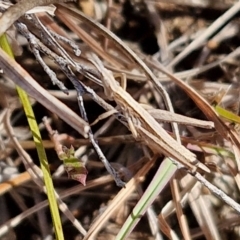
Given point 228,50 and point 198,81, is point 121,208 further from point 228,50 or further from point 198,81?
point 228,50

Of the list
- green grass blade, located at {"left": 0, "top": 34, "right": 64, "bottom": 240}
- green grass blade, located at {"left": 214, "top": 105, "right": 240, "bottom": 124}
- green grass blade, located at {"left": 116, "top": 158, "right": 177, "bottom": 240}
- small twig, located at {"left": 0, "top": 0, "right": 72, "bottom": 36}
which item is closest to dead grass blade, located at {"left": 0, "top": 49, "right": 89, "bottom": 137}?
small twig, located at {"left": 0, "top": 0, "right": 72, "bottom": 36}

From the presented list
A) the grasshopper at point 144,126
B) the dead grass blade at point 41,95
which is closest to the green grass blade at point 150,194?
the grasshopper at point 144,126

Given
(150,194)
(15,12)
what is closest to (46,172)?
(150,194)

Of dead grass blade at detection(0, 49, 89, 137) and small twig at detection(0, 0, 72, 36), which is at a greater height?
small twig at detection(0, 0, 72, 36)

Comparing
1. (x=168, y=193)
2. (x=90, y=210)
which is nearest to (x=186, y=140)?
(x=168, y=193)

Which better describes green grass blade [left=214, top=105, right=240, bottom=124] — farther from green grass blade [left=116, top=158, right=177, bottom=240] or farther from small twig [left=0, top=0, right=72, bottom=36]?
small twig [left=0, top=0, right=72, bottom=36]

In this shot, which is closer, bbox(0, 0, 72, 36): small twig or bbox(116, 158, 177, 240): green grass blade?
bbox(0, 0, 72, 36): small twig

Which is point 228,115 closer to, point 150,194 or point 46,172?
point 150,194

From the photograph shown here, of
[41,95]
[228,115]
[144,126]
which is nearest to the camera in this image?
[41,95]

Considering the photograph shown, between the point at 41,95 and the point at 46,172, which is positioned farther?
the point at 46,172
